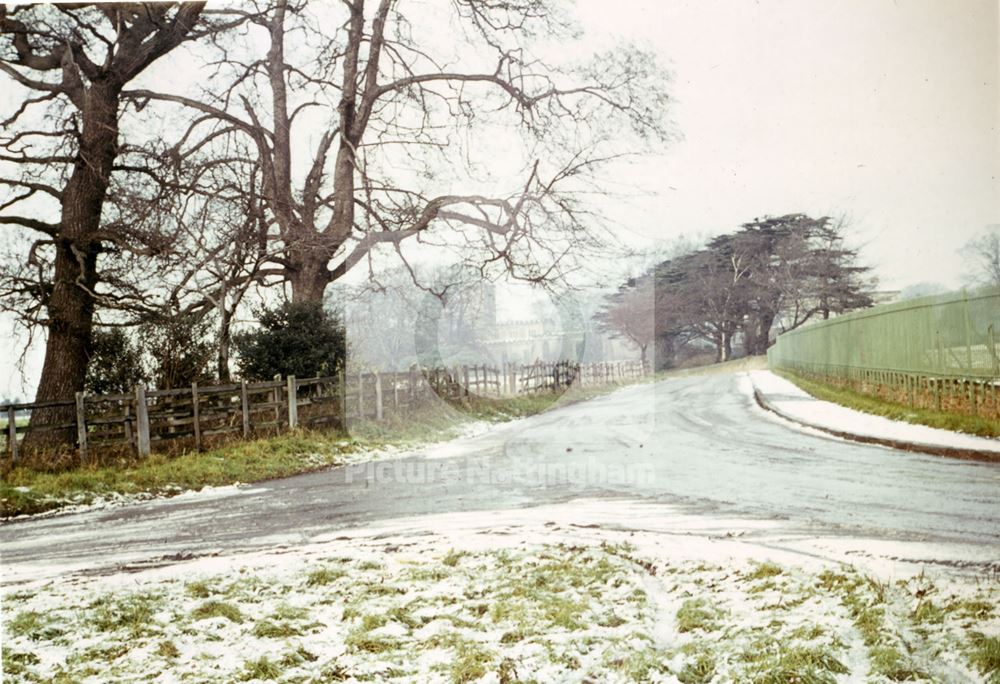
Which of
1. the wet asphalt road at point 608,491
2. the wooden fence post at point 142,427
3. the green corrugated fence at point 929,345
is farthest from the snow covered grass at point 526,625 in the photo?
the wooden fence post at point 142,427

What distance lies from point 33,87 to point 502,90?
8.80 feet

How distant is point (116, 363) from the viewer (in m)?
5.10

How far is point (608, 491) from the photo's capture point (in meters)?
4.10

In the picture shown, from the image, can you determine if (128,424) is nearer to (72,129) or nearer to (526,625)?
(72,129)

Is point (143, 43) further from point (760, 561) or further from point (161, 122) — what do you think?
point (760, 561)

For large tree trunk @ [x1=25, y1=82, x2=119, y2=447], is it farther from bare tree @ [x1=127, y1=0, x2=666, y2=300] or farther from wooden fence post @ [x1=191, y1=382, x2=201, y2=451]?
wooden fence post @ [x1=191, y1=382, x2=201, y2=451]

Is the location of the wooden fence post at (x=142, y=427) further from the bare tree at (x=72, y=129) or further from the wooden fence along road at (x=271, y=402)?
the bare tree at (x=72, y=129)

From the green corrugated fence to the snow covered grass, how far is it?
1.21 metres

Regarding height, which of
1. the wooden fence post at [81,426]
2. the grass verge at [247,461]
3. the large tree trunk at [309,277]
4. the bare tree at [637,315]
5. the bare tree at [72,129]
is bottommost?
the grass verge at [247,461]

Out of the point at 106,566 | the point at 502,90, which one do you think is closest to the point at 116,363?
the point at 106,566

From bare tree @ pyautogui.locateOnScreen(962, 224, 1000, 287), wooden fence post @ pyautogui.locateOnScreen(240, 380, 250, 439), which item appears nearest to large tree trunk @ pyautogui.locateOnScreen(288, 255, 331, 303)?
wooden fence post @ pyautogui.locateOnScreen(240, 380, 250, 439)

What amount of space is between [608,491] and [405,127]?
246 centimetres

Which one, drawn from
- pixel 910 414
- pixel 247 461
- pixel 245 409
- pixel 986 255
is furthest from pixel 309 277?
pixel 910 414

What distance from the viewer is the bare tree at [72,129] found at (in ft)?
13.0
